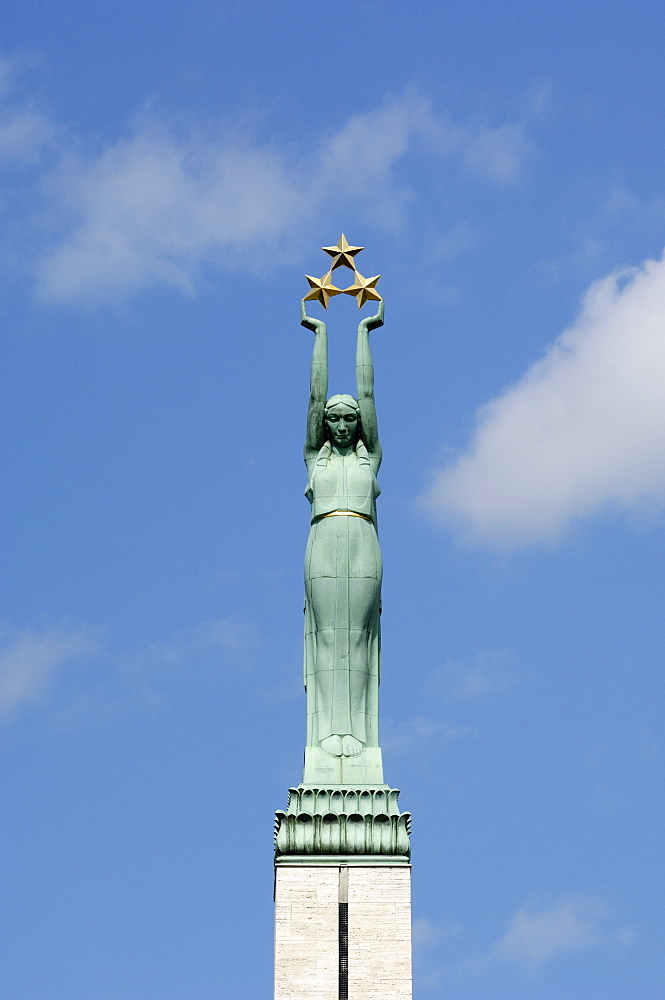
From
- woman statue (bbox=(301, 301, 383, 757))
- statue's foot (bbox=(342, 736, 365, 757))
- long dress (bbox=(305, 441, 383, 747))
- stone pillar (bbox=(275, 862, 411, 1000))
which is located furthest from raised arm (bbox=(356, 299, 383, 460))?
stone pillar (bbox=(275, 862, 411, 1000))

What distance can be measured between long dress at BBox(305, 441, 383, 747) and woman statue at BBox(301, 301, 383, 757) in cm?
2

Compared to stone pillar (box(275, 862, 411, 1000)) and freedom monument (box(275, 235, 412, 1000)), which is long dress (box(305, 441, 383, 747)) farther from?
stone pillar (box(275, 862, 411, 1000))

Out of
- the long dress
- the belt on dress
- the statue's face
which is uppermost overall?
the statue's face

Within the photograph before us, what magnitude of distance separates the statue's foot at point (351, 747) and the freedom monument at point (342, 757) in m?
0.02

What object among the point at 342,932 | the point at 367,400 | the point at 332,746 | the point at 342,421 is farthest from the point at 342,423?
the point at 342,932

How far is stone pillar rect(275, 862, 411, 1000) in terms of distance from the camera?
34.0 m

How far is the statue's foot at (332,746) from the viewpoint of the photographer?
3641 cm

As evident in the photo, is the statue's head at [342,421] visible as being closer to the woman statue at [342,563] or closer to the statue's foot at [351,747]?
the woman statue at [342,563]

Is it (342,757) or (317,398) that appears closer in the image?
(342,757)

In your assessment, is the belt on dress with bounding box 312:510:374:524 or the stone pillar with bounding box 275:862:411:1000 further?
the belt on dress with bounding box 312:510:374:524

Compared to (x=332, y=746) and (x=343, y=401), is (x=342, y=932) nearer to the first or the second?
(x=332, y=746)

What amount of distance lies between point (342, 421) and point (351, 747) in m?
6.31

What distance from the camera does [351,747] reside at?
3647cm

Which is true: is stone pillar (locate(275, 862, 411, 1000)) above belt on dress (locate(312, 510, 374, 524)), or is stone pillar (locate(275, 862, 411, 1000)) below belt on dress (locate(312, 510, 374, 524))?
below
